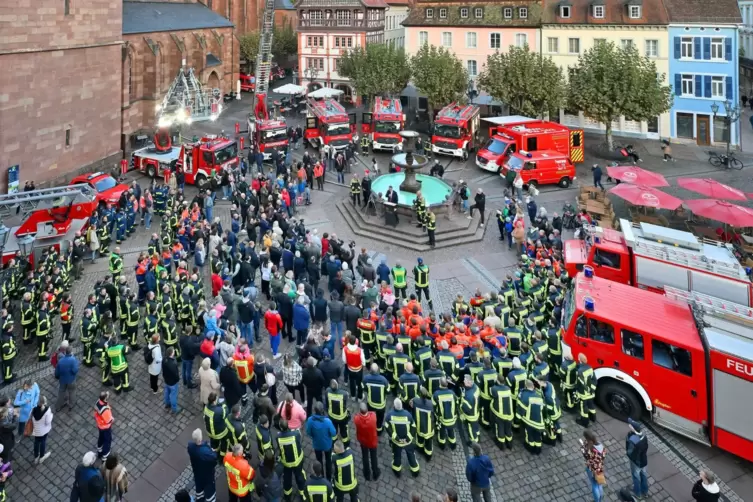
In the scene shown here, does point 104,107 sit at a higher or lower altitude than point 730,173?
higher

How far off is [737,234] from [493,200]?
10519mm

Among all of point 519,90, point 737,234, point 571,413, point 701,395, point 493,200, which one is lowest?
point 571,413

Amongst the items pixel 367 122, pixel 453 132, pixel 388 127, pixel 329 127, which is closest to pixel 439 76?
pixel 367 122

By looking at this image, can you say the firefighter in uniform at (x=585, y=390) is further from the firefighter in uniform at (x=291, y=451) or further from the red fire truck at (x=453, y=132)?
the red fire truck at (x=453, y=132)

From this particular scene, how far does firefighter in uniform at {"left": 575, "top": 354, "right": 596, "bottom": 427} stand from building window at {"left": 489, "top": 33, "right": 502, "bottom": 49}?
39711 mm

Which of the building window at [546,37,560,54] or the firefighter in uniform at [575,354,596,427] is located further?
the building window at [546,37,560,54]

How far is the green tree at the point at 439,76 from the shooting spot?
4025 centimetres

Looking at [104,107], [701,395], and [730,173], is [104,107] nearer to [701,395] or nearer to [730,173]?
[701,395]

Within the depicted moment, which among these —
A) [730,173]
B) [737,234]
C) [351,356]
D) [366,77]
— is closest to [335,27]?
[366,77]

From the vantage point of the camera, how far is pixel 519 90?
3725 cm

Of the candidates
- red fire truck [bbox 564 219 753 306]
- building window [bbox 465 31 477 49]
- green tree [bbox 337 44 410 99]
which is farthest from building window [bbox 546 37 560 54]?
red fire truck [bbox 564 219 753 306]

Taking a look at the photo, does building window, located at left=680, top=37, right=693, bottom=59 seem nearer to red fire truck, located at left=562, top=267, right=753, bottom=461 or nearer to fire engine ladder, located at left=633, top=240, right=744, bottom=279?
fire engine ladder, located at left=633, top=240, right=744, bottom=279

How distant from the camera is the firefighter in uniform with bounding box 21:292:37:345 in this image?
521 inches

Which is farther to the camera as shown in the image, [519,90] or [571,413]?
[519,90]
